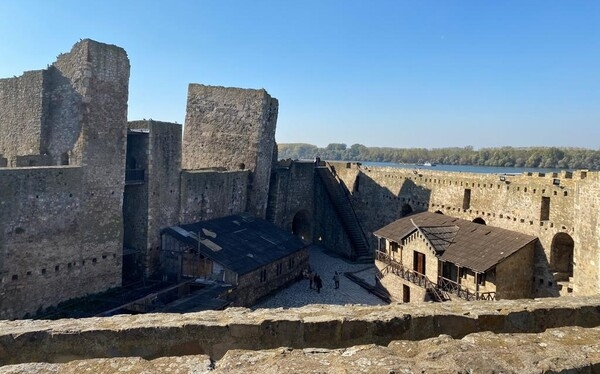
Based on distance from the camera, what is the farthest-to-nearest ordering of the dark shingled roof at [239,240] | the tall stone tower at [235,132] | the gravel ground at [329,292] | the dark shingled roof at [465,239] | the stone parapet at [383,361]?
the tall stone tower at [235,132], the gravel ground at [329,292], the dark shingled roof at [239,240], the dark shingled roof at [465,239], the stone parapet at [383,361]

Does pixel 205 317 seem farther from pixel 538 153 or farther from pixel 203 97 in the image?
pixel 538 153

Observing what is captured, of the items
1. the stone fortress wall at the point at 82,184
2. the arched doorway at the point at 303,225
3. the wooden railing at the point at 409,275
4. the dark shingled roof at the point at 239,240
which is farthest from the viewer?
the arched doorway at the point at 303,225

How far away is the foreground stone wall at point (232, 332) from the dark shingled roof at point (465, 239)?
13.4m

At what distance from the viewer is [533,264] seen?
19172 millimetres

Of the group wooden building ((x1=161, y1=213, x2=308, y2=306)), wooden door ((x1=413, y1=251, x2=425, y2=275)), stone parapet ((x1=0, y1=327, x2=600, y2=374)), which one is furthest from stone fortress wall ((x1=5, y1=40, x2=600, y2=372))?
wooden door ((x1=413, y1=251, x2=425, y2=275))

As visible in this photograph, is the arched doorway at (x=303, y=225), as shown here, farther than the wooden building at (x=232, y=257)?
Yes

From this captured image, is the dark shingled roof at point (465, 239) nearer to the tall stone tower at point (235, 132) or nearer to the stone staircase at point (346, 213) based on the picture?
the stone staircase at point (346, 213)

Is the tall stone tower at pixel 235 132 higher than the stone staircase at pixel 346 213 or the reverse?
higher

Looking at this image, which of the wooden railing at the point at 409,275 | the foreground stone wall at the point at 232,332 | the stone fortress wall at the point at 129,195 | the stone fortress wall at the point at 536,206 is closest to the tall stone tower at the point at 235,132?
the stone fortress wall at the point at 129,195

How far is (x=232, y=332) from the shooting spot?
4.86 meters

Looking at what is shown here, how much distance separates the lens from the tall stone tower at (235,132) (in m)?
26.8

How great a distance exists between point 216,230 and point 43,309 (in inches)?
328

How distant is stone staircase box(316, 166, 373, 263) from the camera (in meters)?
29.3

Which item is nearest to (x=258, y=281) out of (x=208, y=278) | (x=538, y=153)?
(x=208, y=278)
